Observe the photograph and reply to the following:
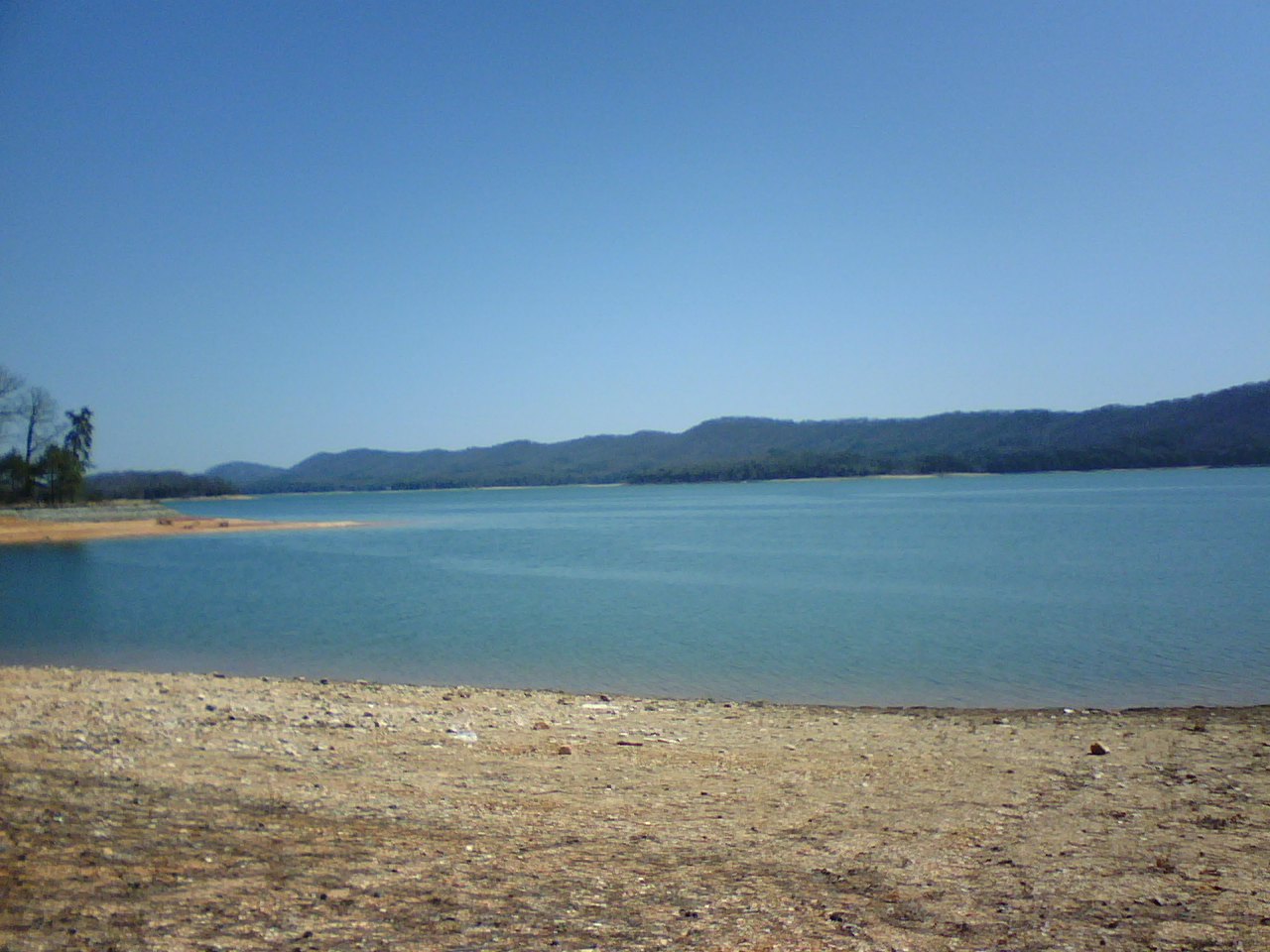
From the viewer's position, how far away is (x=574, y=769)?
7.11 meters

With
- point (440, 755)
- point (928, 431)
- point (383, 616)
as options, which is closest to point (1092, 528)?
point (383, 616)

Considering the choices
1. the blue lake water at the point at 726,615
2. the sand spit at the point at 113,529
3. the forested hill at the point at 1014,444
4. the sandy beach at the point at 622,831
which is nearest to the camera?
the sandy beach at the point at 622,831

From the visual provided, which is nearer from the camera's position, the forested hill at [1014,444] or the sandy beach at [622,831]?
the sandy beach at [622,831]

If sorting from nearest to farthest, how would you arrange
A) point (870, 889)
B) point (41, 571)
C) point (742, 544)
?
point (870, 889)
point (41, 571)
point (742, 544)

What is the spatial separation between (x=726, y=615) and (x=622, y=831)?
12.9 metres

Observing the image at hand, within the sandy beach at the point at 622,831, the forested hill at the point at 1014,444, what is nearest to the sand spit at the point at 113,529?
the sandy beach at the point at 622,831

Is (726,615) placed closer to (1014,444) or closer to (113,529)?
(113,529)

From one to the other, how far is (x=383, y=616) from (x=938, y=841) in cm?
1540

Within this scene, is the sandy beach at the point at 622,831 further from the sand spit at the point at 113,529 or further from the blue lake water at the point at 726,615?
the sand spit at the point at 113,529

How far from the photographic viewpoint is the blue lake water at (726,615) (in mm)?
12469

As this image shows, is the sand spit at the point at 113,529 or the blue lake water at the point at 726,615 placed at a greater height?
the sand spit at the point at 113,529

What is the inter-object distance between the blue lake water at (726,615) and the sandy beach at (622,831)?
325cm

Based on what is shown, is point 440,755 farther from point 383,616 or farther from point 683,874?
point 383,616

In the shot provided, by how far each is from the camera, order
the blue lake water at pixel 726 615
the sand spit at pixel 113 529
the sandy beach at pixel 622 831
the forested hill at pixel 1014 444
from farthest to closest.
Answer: the forested hill at pixel 1014 444 → the sand spit at pixel 113 529 → the blue lake water at pixel 726 615 → the sandy beach at pixel 622 831
